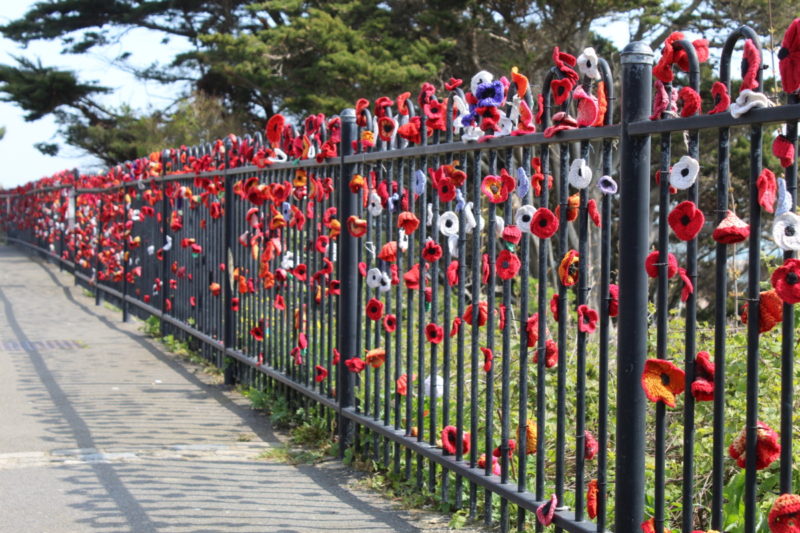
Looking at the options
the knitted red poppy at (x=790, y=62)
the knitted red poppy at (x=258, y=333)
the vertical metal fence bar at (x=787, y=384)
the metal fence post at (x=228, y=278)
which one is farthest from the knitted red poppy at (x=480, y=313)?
the metal fence post at (x=228, y=278)

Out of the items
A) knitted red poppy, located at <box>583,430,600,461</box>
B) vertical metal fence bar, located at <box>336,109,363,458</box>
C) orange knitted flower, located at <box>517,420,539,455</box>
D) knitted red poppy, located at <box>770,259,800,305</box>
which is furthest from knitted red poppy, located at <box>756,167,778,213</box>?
vertical metal fence bar, located at <box>336,109,363,458</box>

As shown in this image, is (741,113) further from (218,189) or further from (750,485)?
(218,189)

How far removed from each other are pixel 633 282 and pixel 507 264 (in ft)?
3.01

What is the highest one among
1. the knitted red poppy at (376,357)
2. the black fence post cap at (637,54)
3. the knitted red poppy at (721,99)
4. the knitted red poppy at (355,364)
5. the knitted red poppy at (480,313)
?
the black fence post cap at (637,54)

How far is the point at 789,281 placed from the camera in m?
2.62

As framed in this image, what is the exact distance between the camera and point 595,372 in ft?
22.8

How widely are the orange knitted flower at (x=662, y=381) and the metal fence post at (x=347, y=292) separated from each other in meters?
2.70

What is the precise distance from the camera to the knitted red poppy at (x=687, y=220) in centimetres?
295

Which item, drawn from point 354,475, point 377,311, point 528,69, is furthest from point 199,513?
point 528,69

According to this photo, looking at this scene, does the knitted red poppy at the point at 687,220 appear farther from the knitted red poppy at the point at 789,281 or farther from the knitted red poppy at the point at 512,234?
the knitted red poppy at the point at 512,234

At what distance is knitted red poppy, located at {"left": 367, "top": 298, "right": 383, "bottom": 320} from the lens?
17.3ft

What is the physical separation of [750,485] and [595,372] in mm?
4188

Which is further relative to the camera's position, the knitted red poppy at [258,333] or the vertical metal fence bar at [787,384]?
the knitted red poppy at [258,333]

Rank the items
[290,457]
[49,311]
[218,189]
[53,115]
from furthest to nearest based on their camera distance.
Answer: [53,115], [49,311], [218,189], [290,457]
